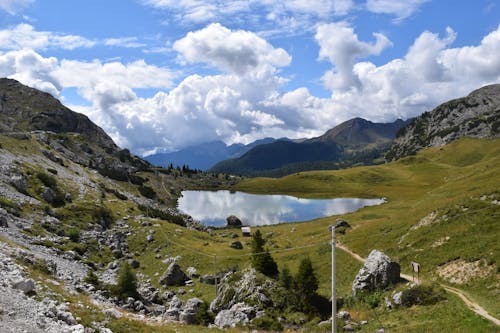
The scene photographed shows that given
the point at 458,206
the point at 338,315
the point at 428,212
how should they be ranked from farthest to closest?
the point at 428,212, the point at 458,206, the point at 338,315

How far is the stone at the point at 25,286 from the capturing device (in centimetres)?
2467

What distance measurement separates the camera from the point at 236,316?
1601 inches

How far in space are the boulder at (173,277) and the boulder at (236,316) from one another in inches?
946

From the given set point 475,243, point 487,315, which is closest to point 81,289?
point 487,315

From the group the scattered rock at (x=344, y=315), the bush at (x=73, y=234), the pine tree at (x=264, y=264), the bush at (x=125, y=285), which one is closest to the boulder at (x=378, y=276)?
the scattered rock at (x=344, y=315)

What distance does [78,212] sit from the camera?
8844cm

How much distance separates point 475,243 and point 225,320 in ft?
98.5

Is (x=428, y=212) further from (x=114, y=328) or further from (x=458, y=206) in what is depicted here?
(x=114, y=328)

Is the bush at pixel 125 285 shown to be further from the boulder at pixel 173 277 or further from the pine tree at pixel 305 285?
the pine tree at pixel 305 285

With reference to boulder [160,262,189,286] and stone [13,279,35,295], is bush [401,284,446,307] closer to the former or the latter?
stone [13,279,35,295]

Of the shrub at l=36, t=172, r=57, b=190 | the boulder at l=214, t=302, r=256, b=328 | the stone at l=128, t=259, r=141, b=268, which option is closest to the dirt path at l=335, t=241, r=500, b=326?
the boulder at l=214, t=302, r=256, b=328

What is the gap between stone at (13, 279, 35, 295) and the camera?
24.7m

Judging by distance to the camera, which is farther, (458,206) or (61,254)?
(61,254)

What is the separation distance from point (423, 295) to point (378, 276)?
22.6 feet
